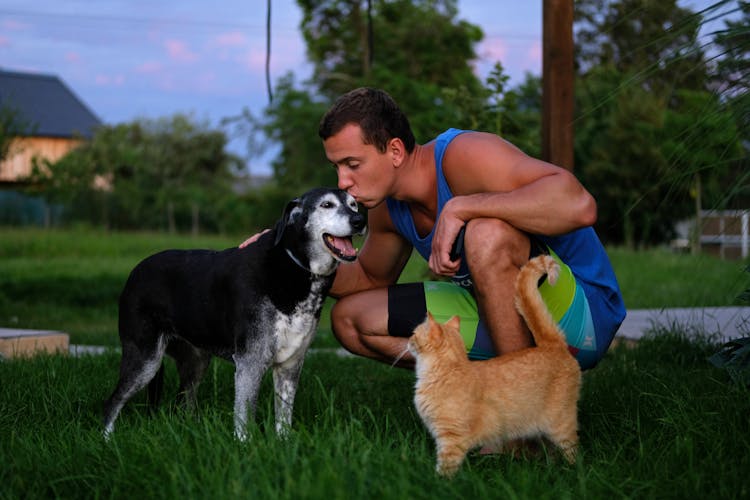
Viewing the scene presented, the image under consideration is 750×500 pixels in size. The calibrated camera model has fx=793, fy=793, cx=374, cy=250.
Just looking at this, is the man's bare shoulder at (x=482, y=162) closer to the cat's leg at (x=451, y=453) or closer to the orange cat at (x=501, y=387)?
the orange cat at (x=501, y=387)

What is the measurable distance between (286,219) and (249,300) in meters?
0.39

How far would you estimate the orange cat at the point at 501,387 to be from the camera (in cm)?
271

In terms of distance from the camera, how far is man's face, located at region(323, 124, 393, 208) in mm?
3357

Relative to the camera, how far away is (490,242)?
3.06 meters

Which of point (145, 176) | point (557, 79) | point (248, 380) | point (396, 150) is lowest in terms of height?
point (248, 380)

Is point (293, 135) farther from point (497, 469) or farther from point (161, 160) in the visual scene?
point (497, 469)

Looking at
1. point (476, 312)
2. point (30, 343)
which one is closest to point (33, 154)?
point (30, 343)

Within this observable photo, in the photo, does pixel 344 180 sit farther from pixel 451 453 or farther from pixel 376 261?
pixel 451 453

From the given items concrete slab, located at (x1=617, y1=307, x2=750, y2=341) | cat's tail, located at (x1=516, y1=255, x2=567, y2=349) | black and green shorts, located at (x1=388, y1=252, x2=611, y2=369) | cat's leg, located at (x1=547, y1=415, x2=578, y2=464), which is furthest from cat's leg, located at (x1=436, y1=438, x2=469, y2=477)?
concrete slab, located at (x1=617, y1=307, x2=750, y2=341)

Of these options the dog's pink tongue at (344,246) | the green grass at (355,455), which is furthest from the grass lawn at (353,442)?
the dog's pink tongue at (344,246)

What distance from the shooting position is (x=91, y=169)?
27.2 meters

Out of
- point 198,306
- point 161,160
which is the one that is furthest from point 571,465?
point 161,160

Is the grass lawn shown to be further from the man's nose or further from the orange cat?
the man's nose

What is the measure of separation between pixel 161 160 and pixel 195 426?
34968 millimetres
